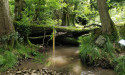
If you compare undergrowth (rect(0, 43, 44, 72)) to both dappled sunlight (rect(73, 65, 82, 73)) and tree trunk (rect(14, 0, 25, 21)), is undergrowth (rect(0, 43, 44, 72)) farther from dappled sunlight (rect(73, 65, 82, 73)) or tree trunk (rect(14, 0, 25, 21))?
dappled sunlight (rect(73, 65, 82, 73))

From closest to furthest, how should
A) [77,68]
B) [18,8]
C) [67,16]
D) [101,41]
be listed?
[77,68]
[101,41]
[18,8]
[67,16]

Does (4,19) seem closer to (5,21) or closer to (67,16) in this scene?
(5,21)

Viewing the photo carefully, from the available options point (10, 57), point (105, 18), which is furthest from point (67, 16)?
A: point (10, 57)

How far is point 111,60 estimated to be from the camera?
512cm

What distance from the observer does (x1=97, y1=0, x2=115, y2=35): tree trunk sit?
598cm

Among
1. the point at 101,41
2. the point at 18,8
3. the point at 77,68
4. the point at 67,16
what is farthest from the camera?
the point at 67,16

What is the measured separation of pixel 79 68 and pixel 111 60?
171cm

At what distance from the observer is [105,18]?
601 centimetres

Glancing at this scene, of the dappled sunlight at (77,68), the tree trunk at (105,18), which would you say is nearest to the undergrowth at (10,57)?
the dappled sunlight at (77,68)

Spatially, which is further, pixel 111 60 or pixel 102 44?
pixel 102 44

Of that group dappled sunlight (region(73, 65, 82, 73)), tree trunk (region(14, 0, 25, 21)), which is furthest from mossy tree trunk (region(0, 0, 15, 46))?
dappled sunlight (region(73, 65, 82, 73))

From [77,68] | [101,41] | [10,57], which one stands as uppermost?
[101,41]

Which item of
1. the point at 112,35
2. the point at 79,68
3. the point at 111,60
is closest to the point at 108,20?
the point at 112,35

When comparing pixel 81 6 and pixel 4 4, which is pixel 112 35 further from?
pixel 81 6
